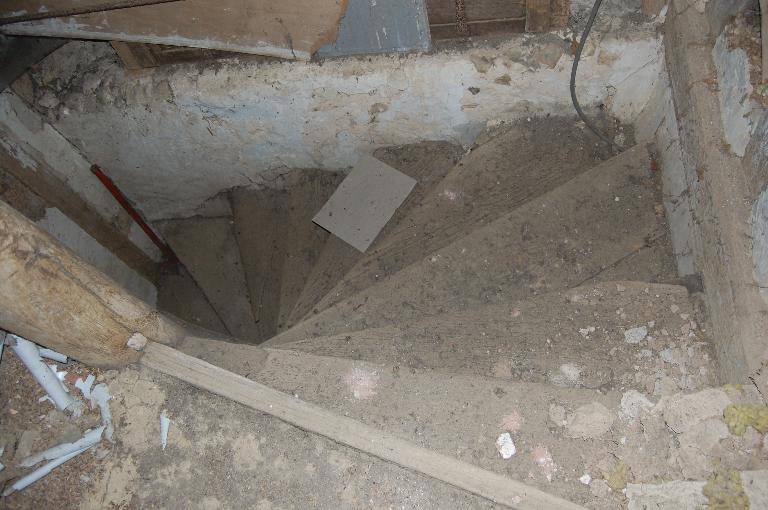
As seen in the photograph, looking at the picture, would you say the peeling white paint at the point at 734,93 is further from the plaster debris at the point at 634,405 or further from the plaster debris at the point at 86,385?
the plaster debris at the point at 86,385

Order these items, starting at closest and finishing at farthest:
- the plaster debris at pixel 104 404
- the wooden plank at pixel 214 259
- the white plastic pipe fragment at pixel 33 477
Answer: the white plastic pipe fragment at pixel 33 477
the plaster debris at pixel 104 404
the wooden plank at pixel 214 259

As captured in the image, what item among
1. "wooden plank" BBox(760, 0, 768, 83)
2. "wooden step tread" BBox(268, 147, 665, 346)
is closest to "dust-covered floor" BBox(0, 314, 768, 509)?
"wooden step tread" BBox(268, 147, 665, 346)

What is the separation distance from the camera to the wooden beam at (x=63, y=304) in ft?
5.70

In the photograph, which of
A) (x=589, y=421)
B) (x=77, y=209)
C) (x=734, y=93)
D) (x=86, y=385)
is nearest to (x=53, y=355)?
(x=86, y=385)

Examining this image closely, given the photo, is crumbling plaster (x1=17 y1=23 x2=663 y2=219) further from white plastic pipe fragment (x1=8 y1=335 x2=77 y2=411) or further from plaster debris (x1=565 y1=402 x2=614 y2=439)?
plaster debris (x1=565 y1=402 x2=614 y2=439)

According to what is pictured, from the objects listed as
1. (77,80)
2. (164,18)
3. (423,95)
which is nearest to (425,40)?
(423,95)

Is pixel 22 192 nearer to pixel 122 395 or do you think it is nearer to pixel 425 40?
pixel 122 395

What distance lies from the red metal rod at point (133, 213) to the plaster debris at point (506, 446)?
3.06 meters

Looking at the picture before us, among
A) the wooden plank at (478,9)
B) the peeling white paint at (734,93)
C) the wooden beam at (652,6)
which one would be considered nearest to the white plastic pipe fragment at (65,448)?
the wooden plank at (478,9)

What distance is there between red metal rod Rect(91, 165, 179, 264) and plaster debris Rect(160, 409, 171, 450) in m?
2.13

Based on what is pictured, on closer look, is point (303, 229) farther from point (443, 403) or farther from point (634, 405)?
point (634, 405)

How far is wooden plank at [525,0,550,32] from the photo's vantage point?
2.44m

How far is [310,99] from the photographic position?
2.99 metres

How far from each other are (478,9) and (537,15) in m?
0.27
